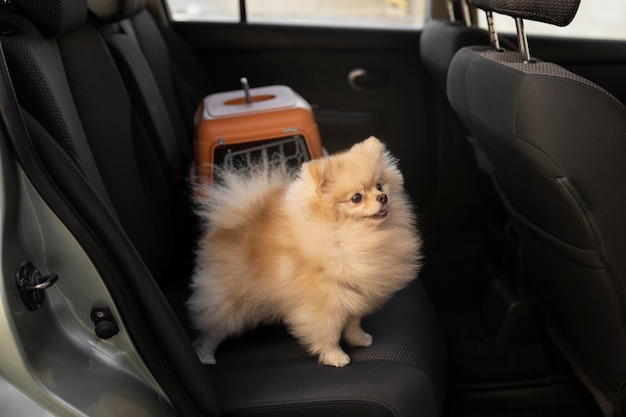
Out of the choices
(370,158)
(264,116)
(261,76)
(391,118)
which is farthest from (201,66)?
(370,158)

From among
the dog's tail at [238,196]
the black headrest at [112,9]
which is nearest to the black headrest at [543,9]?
the dog's tail at [238,196]

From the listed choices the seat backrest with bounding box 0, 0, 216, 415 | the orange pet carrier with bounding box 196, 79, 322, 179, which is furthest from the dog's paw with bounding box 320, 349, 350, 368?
the orange pet carrier with bounding box 196, 79, 322, 179

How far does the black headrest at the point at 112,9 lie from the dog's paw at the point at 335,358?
3.69ft

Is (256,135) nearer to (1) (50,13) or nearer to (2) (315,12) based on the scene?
(1) (50,13)

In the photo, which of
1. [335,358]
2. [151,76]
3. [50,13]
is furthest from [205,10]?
[335,358]

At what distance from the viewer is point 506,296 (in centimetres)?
243

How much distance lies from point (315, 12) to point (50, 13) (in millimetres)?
2124

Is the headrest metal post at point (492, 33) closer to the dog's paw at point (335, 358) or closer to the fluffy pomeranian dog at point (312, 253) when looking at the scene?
the fluffy pomeranian dog at point (312, 253)

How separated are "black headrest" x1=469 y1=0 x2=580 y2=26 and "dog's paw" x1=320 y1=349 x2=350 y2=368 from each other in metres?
0.81

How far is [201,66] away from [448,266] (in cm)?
147

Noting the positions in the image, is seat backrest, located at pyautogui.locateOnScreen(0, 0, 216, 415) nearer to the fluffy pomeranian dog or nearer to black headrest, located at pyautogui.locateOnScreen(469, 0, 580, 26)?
the fluffy pomeranian dog

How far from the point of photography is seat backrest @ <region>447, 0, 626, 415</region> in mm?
1405

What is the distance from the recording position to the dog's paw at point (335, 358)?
154 centimetres

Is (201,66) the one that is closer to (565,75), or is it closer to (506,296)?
(506,296)
